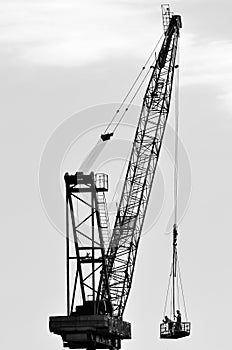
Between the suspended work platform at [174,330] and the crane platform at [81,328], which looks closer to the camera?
the crane platform at [81,328]

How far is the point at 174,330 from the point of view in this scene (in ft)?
641

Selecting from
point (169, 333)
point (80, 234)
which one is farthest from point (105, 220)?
point (169, 333)

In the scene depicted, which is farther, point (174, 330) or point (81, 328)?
point (174, 330)

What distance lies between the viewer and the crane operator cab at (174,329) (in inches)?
7687

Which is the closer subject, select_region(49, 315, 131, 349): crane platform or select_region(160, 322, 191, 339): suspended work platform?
select_region(49, 315, 131, 349): crane platform

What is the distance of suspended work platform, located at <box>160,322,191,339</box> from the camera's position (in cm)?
19525

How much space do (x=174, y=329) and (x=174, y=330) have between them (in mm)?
117

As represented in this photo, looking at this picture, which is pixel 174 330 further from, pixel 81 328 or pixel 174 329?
pixel 81 328

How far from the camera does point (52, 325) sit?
191m

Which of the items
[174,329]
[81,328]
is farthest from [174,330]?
[81,328]

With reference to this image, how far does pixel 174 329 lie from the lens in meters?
196

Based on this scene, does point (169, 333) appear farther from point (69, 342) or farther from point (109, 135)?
point (109, 135)

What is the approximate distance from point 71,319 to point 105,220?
12.3 meters

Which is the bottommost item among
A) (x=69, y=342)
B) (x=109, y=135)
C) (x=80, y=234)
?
(x=69, y=342)
